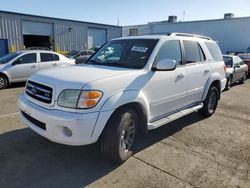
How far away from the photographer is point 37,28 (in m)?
22.4

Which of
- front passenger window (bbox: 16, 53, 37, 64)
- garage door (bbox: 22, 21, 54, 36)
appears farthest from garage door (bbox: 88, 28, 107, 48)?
front passenger window (bbox: 16, 53, 37, 64)

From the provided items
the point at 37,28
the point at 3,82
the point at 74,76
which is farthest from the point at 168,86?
the point at 37,28

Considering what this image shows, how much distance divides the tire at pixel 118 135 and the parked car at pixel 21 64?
7.44 m

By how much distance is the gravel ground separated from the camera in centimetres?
302

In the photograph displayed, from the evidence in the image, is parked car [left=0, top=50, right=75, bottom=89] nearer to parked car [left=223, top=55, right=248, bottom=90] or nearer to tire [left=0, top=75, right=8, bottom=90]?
tire [left=0, top=75, right=8, bottom=90]

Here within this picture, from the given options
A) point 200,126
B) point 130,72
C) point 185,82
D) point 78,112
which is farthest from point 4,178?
point 200,126

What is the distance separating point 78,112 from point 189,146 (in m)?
2.31

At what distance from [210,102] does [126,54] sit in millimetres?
2897

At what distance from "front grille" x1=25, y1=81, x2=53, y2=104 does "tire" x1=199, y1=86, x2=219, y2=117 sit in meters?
3.89

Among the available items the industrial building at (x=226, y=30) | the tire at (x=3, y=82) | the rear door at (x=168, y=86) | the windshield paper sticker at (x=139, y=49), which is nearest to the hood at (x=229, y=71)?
the rear door at (x=168, y=86)

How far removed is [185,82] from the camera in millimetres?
4496

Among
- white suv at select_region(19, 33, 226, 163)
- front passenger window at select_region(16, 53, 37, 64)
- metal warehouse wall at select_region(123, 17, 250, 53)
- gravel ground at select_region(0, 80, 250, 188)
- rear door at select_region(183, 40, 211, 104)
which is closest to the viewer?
white suv at select_region(19, 33, 226, 163)

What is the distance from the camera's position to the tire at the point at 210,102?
5594mm

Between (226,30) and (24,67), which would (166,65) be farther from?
(226,30)
